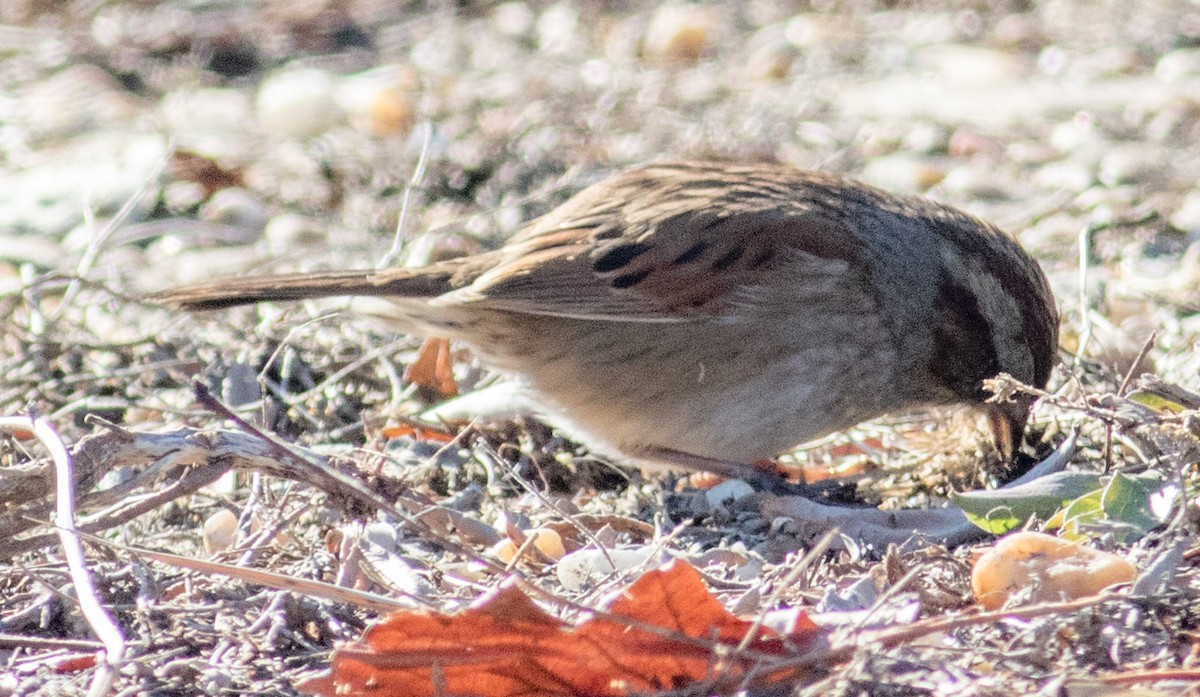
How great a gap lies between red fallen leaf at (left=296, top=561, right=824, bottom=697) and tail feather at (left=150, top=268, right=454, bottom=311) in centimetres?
159

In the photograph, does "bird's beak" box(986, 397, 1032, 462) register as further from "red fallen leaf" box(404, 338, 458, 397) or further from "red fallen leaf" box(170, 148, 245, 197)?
"red fallen leaf" box(170, 148, 245, 197)

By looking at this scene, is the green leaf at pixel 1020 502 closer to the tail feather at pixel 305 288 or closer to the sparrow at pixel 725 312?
the sparrow at pixel 725 312

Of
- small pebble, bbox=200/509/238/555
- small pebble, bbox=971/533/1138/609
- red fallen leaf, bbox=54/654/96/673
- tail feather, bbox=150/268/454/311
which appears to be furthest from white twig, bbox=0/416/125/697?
small pebble, bbox=971/533/1138/609

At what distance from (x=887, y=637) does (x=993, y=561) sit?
17.5 inches

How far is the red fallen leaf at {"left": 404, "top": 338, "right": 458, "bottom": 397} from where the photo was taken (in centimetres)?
390

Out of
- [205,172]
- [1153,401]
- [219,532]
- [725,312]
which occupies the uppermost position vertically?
[1153,401]

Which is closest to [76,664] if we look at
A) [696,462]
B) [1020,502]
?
[1020,502]

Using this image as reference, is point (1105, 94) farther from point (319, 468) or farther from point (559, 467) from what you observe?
point (319, 468)

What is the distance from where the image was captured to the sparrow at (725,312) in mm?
3545

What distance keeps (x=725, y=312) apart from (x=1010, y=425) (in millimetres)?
667

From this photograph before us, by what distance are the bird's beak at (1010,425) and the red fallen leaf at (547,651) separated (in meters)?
1.46

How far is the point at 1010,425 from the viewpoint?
332cm

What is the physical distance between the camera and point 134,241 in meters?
5.19

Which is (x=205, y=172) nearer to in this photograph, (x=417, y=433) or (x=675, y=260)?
(x=417, y=433)
